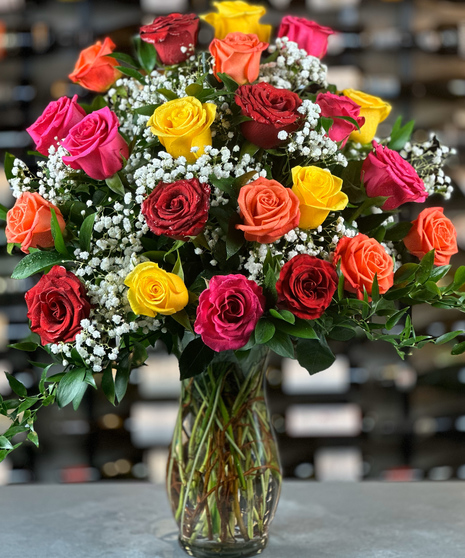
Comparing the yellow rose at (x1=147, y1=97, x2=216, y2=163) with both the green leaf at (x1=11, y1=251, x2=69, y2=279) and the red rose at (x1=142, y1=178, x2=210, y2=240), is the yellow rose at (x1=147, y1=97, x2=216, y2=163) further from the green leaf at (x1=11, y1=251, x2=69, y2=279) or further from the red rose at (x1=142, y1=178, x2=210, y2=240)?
the green leaf at (x1=11, y1=251, x2=69, y2=279)

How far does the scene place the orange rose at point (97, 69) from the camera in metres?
0.91

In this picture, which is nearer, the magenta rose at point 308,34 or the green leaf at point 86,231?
the green leaf at point 86,231

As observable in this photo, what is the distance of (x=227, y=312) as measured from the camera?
0.68 metres

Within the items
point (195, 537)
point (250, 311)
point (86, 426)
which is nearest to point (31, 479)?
point (86, 426)

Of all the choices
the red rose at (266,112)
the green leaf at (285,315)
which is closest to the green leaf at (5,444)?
the green leaf at (285,315)

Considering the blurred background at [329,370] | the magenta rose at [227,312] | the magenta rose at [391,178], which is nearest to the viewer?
the magenta rose at [227,312]

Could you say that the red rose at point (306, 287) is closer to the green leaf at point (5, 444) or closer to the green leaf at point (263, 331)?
the green leaf at point (263, 331)

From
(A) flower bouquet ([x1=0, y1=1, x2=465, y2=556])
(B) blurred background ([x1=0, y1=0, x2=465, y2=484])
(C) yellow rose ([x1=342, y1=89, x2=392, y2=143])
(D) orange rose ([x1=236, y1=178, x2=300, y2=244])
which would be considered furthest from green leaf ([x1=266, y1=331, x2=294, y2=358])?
(B) blurred background ([x1=0, y1=0, x2=465, y2=484])

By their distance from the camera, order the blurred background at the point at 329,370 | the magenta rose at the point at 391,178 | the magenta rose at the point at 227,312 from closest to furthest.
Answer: the magenta rose at the point at 227,312 → the magenta rose at the point at 391,178 → the blurred background at the point at 329,370

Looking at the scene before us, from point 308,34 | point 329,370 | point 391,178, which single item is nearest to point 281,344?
point 391,178

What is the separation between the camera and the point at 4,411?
76cm

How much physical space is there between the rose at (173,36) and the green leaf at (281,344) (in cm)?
41

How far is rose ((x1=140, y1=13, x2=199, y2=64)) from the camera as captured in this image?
850mm

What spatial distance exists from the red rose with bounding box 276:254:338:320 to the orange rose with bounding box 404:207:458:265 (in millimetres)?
180
